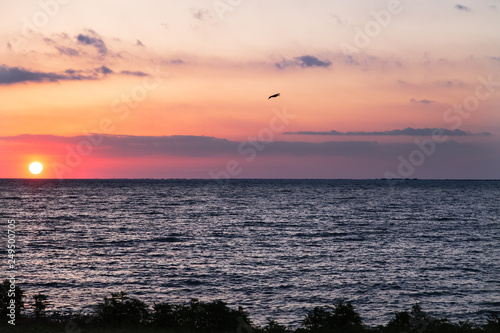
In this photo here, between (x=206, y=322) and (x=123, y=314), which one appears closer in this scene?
(x=206, y=322)

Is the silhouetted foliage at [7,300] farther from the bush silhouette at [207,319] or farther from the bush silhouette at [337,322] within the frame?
the bush silhouette at [337,322]

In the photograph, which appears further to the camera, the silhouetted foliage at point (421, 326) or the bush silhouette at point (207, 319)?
the bush silhouette at point (207, 319)

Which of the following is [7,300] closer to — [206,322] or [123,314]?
[123,314]

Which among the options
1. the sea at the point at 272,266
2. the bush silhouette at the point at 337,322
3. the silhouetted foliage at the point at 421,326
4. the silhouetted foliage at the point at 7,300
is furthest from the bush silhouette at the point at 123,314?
the silhouetted foliage at the point at 421,326

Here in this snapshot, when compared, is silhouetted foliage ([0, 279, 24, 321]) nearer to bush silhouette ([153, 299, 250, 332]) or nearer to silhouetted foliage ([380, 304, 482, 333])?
bush silhouette ([153, 299, 250, 332])

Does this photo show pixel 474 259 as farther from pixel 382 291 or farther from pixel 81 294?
pixel 81 294

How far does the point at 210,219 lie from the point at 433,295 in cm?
6832

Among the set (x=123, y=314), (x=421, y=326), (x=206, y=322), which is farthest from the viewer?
(x=123, y=314)

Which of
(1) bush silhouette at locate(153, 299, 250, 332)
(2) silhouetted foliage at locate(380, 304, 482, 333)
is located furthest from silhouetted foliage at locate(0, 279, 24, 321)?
(2) silhouetted foliage at locate(380, 304, 482, 333)

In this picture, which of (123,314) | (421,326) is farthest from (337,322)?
(123,314)

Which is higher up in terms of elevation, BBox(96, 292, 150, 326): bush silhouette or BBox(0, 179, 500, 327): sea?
BBox(96, 292, 150, 326): bush silhouette

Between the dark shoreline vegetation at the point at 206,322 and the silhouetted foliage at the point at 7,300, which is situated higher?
the silhouetted foliage at the point at 7,300

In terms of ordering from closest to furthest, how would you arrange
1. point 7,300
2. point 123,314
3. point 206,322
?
point 206,322, point 123,314, point 7,300

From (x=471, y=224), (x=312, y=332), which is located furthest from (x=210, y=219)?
(x=312, y=332)
